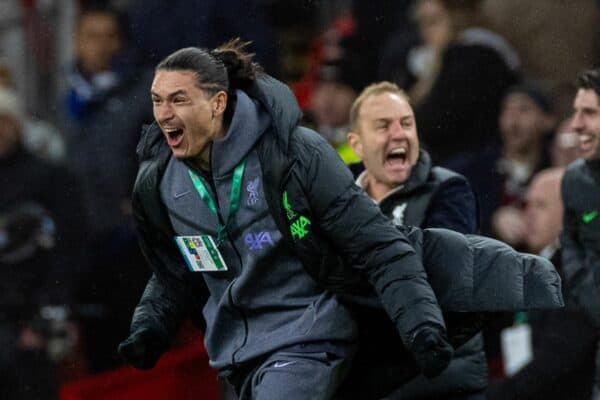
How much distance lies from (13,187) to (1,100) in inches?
19.4

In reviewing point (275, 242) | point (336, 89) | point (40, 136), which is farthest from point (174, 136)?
point (40, 136)

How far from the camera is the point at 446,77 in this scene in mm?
8164

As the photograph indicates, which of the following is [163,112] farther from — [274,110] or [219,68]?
[274,110]

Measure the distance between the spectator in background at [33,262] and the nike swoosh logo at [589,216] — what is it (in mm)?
3344

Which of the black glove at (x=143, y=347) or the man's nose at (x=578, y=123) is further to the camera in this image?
the man's nose at (x=578, y=123)

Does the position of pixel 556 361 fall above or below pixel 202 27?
below

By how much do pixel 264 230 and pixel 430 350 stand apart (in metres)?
0.70

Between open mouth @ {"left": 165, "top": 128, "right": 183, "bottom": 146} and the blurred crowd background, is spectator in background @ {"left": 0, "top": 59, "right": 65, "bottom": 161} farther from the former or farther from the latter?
open mouth @ {"left": 165, "top": 128, "right": 183, "bottom": 146}

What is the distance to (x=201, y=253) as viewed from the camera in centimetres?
517

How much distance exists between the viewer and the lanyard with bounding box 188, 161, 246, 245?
5023 millimetres

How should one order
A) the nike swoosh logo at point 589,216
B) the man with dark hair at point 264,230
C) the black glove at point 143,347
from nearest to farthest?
1. the man with dark hair at point 264,230
2. the black glove at point 143,347
3. the nike swoosh logo at point 589,216

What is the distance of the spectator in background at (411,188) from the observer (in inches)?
222

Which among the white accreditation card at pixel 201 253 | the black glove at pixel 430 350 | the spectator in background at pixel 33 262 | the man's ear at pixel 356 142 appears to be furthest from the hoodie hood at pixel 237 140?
the spectator in background at pixel 33 262

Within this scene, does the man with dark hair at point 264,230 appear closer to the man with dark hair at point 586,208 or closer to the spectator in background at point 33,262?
the man with dark hair at point 586,208
